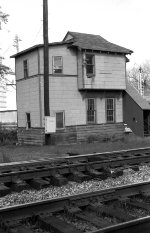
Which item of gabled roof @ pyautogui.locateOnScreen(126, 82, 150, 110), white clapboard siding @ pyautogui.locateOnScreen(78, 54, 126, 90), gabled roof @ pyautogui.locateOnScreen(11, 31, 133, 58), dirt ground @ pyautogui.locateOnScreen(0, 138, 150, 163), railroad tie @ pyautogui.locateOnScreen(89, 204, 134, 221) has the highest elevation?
gabled roof @ pyautogui.locateOnScreen(11, 31, 133, 58)

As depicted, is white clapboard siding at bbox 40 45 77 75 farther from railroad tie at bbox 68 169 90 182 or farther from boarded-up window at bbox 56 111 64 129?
railroad tie at bbox 68 169 90 182

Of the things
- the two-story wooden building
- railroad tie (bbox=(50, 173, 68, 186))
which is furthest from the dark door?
railroad tie (bbox=(50, 173, 68, 186))

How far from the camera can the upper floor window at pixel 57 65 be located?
21.9m

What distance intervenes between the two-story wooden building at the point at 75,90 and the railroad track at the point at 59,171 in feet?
33.8

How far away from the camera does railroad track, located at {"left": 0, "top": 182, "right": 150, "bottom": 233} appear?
189 inches

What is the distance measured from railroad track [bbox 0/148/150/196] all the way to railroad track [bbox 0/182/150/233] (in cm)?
211

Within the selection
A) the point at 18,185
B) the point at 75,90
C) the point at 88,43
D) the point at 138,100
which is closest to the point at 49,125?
the point at 75,90

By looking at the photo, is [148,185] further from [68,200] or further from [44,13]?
[44,13]

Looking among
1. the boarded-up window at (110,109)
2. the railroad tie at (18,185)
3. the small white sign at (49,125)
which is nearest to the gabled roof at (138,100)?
the boarded-up window at (110,109)

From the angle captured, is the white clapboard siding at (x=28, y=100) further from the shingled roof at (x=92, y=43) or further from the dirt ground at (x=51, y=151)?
the dirt ground at (x=51, y=151)

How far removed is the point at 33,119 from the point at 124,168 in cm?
1325

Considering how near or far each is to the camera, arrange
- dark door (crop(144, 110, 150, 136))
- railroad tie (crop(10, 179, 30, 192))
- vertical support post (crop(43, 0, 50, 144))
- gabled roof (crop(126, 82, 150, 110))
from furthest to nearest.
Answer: dark door (crop(144, 110, 150, 136)) < gabled roof (crop(126, 82, 150, 110)) < vertical support post (crop(43, 0, 50, 144)) < railroad tie (crop(10, 179, 30, 192))

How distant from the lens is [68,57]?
2217 centimetres

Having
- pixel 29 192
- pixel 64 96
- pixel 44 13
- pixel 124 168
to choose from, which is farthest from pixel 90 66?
A: pixel 29 192
